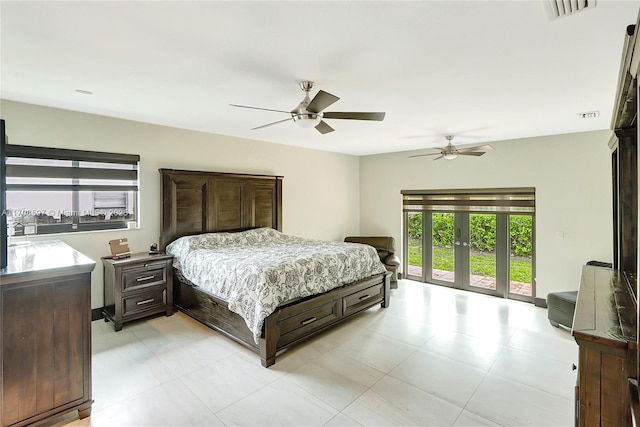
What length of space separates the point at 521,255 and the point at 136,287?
597 cm

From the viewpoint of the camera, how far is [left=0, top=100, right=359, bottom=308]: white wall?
3.63m

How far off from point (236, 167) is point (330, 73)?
3.16 m

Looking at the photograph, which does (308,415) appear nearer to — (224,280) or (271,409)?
(271,409)

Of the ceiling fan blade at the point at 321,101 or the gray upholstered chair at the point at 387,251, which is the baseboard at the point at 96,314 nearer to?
the ceiling fan blade at the point at 321,101

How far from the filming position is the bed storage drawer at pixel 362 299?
4.02 meters

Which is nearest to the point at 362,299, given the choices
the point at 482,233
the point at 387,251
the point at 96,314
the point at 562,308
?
the point at 387,251

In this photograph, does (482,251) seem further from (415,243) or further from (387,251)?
(387,251)

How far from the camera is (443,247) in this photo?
246 inches

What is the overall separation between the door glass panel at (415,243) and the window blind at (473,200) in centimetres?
22

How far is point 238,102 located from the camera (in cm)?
337

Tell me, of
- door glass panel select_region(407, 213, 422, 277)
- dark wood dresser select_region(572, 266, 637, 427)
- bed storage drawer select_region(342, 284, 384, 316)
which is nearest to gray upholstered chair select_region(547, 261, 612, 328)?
bed storage drawer select_region(342, 284, 384, 316)

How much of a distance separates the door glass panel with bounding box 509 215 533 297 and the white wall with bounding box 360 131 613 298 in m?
0.21

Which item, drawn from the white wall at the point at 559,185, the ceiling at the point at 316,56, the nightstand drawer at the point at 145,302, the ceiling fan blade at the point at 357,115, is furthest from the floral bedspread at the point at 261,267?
the white wall at the point at 559,185

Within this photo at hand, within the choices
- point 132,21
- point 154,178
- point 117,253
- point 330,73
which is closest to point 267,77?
point 330,73
